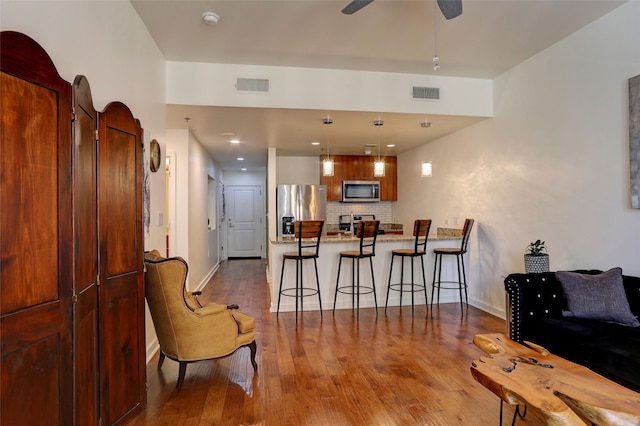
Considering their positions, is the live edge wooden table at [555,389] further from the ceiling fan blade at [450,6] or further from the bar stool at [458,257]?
the bar stool at [458,257]

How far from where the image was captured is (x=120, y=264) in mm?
2041

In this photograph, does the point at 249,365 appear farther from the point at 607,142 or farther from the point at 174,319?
the point at 607,142

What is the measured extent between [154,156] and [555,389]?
3.23 meters

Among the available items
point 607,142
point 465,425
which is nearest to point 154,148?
point 465,425

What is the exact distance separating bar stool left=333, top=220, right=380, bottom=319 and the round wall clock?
2237 millimetres

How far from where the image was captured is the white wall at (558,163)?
2863 mm

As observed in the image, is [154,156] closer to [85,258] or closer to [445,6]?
[85,258]

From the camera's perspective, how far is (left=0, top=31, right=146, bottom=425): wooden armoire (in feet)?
3.88

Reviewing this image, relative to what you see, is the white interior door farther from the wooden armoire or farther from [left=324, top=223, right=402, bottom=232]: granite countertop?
the wooden armoire

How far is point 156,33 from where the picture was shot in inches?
123

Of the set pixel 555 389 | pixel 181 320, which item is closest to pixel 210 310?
pixel 181 320

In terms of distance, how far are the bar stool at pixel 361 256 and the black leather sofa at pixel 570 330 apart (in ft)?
5.67

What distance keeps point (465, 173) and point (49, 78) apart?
474cm

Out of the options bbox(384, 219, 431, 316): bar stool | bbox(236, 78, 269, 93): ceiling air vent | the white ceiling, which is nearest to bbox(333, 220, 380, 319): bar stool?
bbox(384, 219, 431, 316): bar stool
